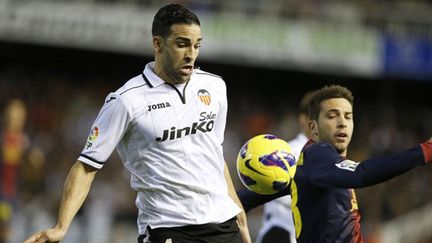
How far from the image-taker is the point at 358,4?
73.0 ft

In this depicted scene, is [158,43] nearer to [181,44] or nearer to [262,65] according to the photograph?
[181,44]

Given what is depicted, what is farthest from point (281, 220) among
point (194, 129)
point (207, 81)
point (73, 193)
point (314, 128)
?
point (73, 193)

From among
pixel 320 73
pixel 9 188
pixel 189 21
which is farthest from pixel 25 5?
pixel 189 21

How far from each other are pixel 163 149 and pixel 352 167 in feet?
3.63

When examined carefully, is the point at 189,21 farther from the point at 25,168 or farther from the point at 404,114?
the point at 404,114

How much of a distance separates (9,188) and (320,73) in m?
11.1

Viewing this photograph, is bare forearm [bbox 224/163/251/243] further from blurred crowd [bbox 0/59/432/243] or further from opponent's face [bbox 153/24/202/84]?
blurred crowd [bbox 0/59/432/243]

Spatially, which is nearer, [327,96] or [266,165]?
[327,96]

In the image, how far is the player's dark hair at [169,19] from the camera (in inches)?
213

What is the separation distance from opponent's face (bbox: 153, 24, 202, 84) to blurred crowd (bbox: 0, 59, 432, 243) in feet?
20.9

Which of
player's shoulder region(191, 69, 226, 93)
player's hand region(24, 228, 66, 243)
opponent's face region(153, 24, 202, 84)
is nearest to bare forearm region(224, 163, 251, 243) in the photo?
player's shoulder region(191, 69, 226, 93)

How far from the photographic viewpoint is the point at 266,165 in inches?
237

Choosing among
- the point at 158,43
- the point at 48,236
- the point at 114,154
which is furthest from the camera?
the point at 114,154

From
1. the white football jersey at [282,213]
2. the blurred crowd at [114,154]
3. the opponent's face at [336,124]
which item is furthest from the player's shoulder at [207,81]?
the blurred crowd at [114,154]
